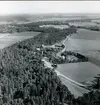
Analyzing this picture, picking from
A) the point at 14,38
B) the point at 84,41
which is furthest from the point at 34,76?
the point at 84,41

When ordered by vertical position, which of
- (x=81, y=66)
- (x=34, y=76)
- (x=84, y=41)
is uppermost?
(x=84, y=41)

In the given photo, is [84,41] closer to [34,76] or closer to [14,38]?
[34,76]

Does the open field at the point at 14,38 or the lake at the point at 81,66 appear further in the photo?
the open field at the point at 14,38

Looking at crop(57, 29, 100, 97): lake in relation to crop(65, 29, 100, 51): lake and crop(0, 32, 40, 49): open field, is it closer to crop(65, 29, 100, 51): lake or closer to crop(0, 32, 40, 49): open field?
crop(65, 29, 100, 51): lake

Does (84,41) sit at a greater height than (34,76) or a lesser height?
greater

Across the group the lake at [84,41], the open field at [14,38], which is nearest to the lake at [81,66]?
the lake at [84,41]

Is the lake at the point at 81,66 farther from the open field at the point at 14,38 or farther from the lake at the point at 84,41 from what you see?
the open field at the point at 14,38

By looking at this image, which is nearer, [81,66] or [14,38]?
[81,66]

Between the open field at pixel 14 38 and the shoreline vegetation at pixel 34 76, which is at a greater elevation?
the open field at pixel 14 38

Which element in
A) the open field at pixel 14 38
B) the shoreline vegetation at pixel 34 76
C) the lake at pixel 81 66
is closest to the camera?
the shoreline vegetation at pixel 34 76
